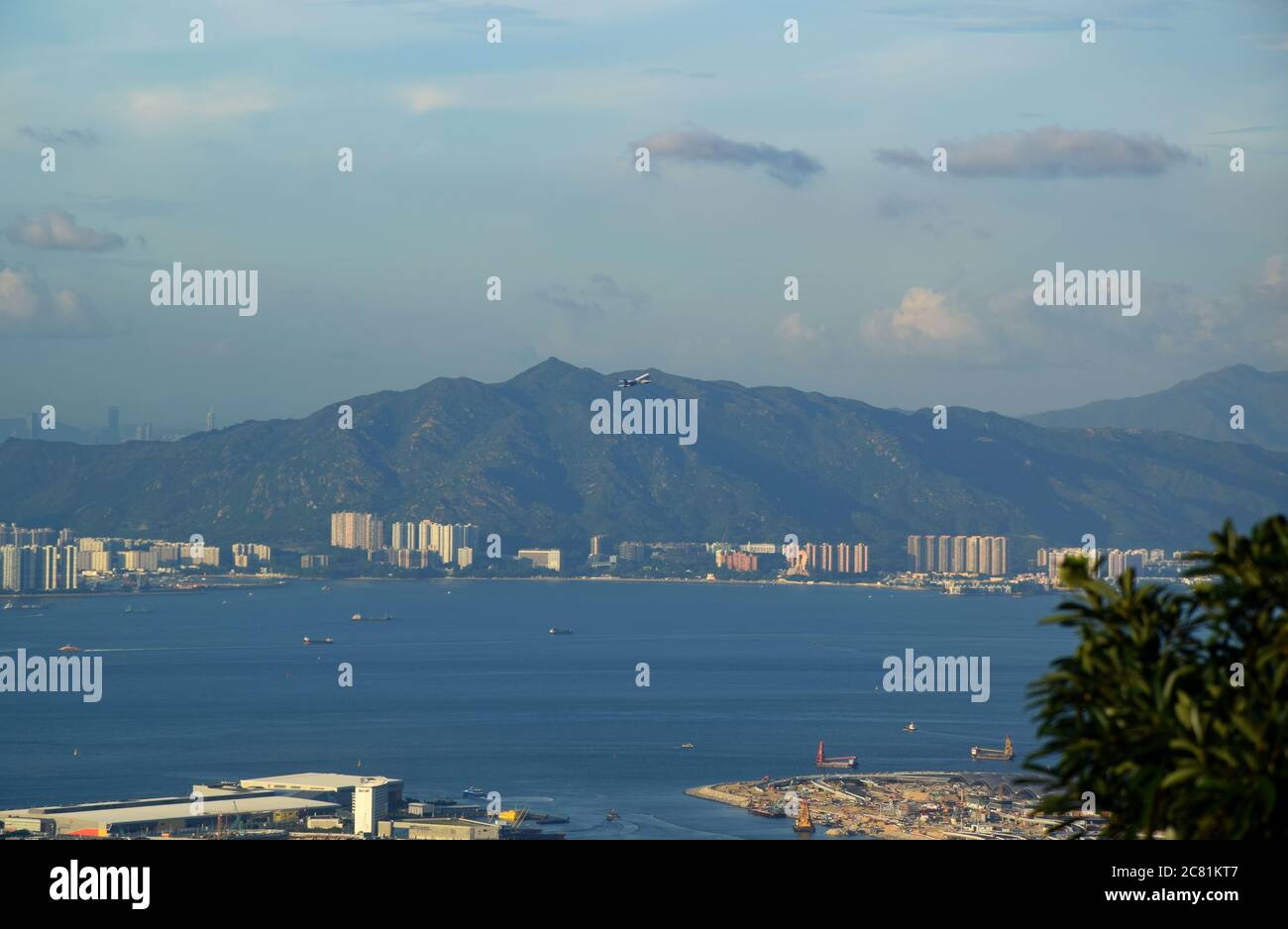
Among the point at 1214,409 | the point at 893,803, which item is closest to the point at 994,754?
the point at 893,803

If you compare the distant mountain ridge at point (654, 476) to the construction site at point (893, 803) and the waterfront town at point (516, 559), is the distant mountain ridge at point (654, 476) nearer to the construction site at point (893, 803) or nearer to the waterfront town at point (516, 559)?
the waterfront town at point (516, 559)

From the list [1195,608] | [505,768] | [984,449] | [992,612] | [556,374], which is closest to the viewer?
[1195,608]

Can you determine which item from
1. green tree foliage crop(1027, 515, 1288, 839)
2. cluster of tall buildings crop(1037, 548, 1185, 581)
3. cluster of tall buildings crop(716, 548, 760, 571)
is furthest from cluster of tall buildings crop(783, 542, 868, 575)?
green tree foliage crop(1027, 515, 1288, 839)

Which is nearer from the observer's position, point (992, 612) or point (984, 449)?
point (992, 612)

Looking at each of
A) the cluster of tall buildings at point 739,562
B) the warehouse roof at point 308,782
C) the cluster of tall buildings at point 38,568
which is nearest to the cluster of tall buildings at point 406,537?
the cluster of tall buildings at point 739,562

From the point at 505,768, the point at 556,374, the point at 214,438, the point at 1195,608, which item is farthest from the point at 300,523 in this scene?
the point at 1195,608

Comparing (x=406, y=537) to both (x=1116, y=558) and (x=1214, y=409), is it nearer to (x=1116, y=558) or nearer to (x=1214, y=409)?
(x=1116, y=558)
